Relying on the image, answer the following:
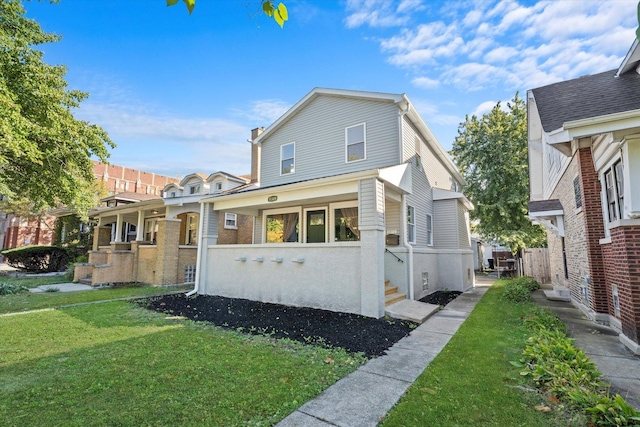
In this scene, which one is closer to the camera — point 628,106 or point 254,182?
point 628,106

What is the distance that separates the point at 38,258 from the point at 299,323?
67.0 feet

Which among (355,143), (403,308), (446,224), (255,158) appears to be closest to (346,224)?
(355,143)

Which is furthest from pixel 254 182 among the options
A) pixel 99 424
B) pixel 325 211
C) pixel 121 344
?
pixel 99 424

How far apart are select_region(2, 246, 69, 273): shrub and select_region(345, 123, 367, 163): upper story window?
19.6m

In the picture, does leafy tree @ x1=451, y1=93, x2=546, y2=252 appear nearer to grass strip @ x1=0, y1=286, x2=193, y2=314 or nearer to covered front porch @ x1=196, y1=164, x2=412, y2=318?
covered front porch @ x1=196, y1=164, x2=412, y2=318

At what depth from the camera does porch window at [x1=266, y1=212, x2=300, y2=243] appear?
40.6 ft

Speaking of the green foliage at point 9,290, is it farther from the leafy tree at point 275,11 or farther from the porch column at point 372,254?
the leafy tree at point 275,11

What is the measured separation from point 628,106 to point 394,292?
633cm

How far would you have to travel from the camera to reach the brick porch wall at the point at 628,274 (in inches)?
188

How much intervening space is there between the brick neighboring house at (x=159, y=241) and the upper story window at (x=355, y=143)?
641cm

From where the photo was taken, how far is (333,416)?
3100 millimetres

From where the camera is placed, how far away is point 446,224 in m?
12.9

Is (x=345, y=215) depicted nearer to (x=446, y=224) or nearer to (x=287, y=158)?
(x=287, y=158)

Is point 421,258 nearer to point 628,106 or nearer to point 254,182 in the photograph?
point 628,106
